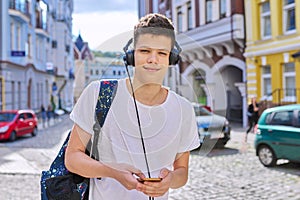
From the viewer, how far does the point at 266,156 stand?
22.2 ft

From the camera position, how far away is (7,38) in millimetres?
18719

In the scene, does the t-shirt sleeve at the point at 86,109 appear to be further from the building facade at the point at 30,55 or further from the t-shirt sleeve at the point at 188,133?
the building facade at the point at 30,55

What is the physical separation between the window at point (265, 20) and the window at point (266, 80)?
109 centimetres

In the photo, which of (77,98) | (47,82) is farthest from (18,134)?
(47,82)

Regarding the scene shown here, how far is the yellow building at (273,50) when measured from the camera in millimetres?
12008

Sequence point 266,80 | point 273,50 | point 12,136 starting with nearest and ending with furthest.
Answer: point 12,136 < point 273,50 < point 266,80

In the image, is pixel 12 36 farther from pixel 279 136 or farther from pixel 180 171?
pixel 180 171

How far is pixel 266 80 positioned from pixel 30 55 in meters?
14.4

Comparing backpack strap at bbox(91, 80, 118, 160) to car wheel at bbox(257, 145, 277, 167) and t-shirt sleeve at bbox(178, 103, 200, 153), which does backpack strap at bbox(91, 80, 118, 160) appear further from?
car wheel at bbox(257, 145, 277, 167)

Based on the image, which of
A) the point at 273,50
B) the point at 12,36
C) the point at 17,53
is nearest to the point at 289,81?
the point at 273,50

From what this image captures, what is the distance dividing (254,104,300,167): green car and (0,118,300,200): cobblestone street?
8.1 inches

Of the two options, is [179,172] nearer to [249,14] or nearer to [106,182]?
[106,182]

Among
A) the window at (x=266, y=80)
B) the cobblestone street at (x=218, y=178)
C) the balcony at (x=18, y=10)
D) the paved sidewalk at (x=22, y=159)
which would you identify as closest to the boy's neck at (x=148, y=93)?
the cobblestone street at (x=218, y=178)

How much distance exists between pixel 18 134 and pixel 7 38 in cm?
788
